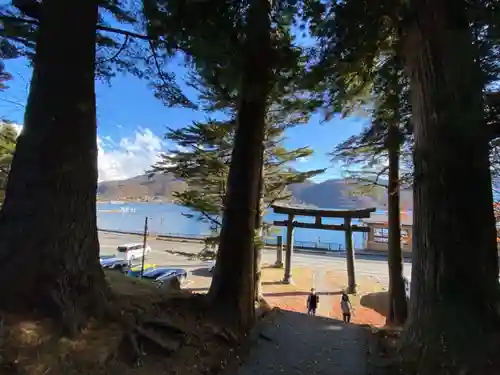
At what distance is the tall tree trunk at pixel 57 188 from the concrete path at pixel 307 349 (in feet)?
6.66

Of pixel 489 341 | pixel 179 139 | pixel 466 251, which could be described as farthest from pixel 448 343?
pixel 179 139

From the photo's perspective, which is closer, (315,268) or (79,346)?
(79,346)

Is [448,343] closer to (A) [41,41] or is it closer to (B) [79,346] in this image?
(B) [79,346]

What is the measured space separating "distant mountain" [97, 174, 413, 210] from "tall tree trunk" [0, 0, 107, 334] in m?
2.10

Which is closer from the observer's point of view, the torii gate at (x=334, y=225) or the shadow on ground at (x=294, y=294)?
the shadow on ground at (x=294, y=294)

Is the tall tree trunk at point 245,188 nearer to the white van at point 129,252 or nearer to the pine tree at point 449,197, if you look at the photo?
the pine tree at point 449,197

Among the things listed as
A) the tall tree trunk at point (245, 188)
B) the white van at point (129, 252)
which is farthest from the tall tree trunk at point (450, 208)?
the white van at point (129, 252)

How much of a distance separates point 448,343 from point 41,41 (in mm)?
4386

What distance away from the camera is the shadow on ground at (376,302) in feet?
41.8

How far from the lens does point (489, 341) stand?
2.60 meters

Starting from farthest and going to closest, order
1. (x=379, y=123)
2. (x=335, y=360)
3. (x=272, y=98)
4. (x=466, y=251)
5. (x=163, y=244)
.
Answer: (x=163, y=244)
(x=379, y=123)
(x=272, y=98)
(x=335, y=360)
(x=466, y=251)

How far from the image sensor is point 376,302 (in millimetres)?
13086

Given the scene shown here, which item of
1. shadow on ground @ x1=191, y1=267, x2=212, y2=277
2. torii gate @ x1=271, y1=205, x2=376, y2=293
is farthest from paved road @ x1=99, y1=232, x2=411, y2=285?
torii gate @ x1=271, y1=205, x2=376, y2=293

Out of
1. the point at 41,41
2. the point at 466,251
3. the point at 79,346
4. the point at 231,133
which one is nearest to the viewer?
the point at 79,346
